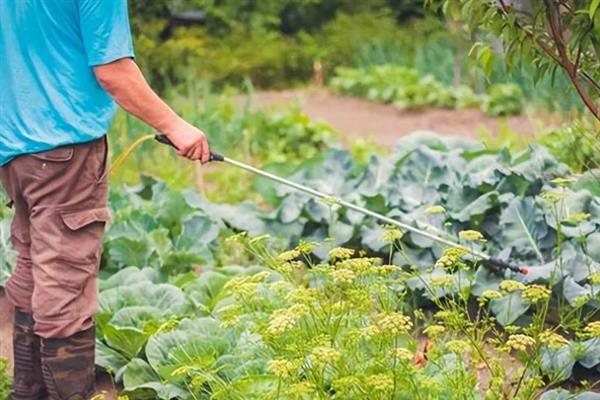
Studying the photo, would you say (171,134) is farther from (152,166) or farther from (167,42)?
(167,42)

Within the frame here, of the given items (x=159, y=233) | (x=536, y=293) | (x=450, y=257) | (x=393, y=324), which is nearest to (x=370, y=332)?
(x=393, y=324)

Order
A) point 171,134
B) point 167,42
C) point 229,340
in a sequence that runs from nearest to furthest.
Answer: point 171,134, point 229,340, point 167,42

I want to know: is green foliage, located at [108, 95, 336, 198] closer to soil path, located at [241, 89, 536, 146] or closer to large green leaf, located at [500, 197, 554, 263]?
soil path, located at [241, 89, 536, 146]

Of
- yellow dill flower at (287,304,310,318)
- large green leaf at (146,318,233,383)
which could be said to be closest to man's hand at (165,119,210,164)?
large green leaf at (146,318,233,383)

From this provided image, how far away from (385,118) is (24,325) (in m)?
6.60

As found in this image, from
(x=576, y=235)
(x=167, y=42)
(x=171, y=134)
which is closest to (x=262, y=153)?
(x=167, y=42)

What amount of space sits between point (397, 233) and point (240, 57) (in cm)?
905

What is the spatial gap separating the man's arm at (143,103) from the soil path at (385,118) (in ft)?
16.5

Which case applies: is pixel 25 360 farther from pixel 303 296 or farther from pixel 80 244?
pixel 303 296

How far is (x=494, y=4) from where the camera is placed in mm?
3193

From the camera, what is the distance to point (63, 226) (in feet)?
11.9

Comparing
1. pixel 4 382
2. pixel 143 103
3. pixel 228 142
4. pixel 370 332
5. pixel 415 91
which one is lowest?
pixel 415 91

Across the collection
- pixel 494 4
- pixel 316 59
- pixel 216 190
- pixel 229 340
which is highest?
pixel 494 4

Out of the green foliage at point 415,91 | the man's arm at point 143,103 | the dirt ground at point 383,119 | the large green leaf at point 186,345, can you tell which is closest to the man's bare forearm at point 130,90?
the man's arm at point 143,103
